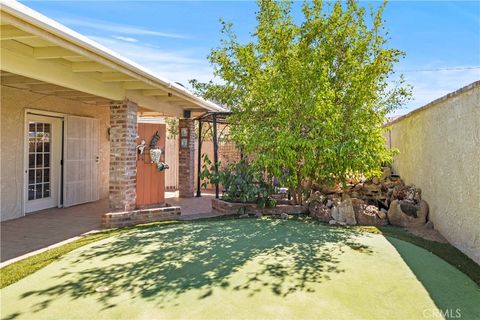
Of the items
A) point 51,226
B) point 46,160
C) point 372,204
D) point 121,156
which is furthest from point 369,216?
point 46,160

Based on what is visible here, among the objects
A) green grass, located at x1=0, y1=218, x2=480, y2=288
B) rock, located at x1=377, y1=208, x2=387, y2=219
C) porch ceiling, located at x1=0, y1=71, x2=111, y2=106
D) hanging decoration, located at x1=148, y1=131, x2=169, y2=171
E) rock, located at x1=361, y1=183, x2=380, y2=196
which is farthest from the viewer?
rock, located at x1=361, y1=183, x2=380, y2=196

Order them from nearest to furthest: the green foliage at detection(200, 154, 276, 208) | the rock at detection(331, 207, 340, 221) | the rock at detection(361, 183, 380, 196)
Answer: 1. the rock at detection(331, 207, 340, 221)
2. the green foliage at detection(200, 154, 276, 208)
3. the rock at detection(361, 183, 380, 196)

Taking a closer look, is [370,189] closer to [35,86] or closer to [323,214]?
[323,214]

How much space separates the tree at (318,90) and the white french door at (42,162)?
5.04m

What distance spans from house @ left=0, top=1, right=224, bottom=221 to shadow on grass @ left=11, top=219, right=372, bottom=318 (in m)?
2.72

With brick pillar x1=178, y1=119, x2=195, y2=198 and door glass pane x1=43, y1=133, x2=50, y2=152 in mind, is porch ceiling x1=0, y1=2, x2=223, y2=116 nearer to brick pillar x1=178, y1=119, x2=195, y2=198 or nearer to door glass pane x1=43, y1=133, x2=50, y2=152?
door glass pane x1=43, y1=133, x2=50, y2=152

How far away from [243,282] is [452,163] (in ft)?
14.8

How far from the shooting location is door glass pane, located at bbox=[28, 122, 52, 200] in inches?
346

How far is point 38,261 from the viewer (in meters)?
4.98

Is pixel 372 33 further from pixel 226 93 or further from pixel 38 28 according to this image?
pixel 38 28

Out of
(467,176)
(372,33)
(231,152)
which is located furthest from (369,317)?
(231,152)

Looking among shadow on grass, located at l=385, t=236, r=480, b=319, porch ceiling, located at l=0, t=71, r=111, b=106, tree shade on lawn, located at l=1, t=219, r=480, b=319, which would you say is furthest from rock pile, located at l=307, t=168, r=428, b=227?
porch ceiling, located at l=0, t=71, r=111, b=106

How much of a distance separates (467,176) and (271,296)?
3.94 m

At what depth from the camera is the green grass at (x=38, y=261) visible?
4.37m
